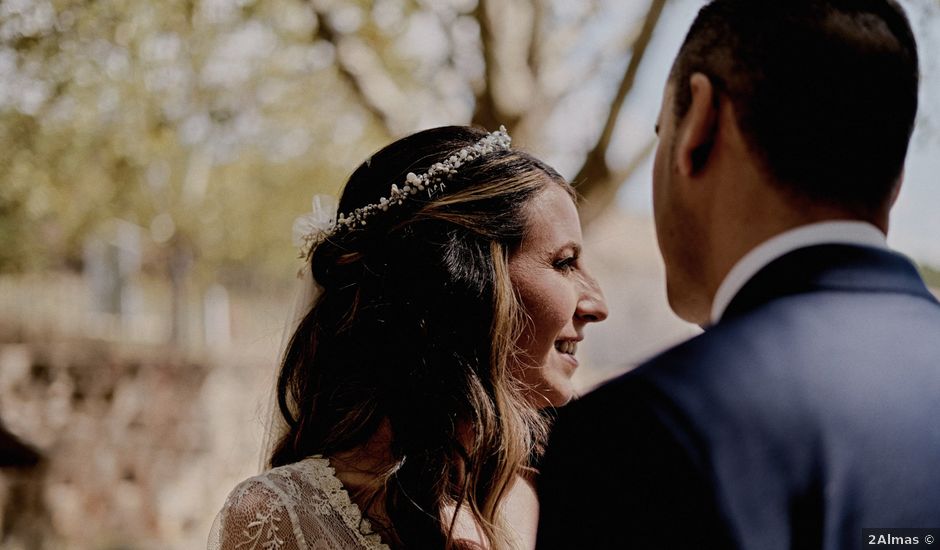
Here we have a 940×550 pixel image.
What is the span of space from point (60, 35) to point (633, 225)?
30.2 meters

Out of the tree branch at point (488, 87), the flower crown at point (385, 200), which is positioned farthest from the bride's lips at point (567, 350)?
the tree branch at point (488, 87)

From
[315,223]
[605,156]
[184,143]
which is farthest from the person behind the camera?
[184,143]

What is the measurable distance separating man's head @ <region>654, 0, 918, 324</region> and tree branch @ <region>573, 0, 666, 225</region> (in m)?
4.28

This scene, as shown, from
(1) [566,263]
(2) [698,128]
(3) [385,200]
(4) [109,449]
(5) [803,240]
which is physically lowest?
(4) [109,449]

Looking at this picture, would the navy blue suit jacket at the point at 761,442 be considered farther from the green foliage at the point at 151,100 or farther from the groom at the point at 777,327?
the green foliage at the point at 151,100

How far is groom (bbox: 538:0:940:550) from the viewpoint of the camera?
3.62ft

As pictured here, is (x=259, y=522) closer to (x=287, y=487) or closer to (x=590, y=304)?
(x=287, y=487)

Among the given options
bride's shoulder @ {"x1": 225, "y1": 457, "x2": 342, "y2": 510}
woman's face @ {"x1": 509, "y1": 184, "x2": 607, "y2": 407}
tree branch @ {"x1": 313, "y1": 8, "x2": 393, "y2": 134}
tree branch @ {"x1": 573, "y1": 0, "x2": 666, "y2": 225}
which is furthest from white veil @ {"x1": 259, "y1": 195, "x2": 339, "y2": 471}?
tree branch @ {"x1": 313, "y1": 8, "x2": 393, "y2": 134}

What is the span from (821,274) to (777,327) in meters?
0.11

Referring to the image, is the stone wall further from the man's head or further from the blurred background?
the man's head

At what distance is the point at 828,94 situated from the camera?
1.24 meters

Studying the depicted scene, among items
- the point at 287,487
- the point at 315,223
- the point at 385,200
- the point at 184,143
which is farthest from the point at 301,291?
the point at 184,143

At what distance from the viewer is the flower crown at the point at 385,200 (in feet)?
8.48

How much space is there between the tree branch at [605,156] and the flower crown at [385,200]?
2.94 meters
